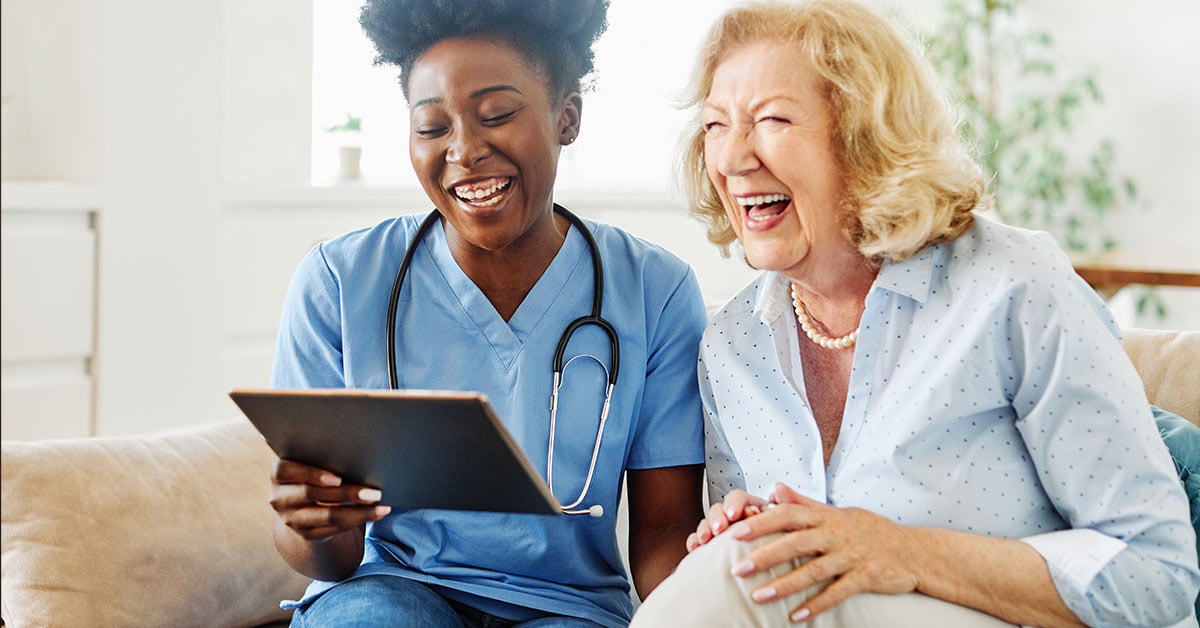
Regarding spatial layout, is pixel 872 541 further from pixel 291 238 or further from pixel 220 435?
pixel 291 238

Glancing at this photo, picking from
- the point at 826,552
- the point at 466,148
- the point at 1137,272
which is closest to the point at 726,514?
the point at 826,552

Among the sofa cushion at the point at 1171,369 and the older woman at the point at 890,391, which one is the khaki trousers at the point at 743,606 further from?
the sofa cushion at the point at 1171,369

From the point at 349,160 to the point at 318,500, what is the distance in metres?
2.32

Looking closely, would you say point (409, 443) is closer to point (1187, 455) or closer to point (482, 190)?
point (482, 190)

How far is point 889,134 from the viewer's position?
1.42m

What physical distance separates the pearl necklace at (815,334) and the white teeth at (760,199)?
14 centimetres

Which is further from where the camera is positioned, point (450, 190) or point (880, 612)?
point (450, 190)

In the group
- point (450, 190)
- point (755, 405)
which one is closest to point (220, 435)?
point (450, 190)

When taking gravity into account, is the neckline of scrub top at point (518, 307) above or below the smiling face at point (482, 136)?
below

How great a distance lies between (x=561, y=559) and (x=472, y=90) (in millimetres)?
559

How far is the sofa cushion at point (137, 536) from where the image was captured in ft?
5.04

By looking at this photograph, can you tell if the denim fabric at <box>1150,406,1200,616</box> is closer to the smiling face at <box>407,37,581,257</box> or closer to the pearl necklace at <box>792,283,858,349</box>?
the pearl necklace at <box>792,283,858,349</box>

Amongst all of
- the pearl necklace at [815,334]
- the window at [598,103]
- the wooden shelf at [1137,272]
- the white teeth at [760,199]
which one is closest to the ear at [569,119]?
the white teeth at [760,199]

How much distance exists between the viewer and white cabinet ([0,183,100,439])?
8.59 ft
